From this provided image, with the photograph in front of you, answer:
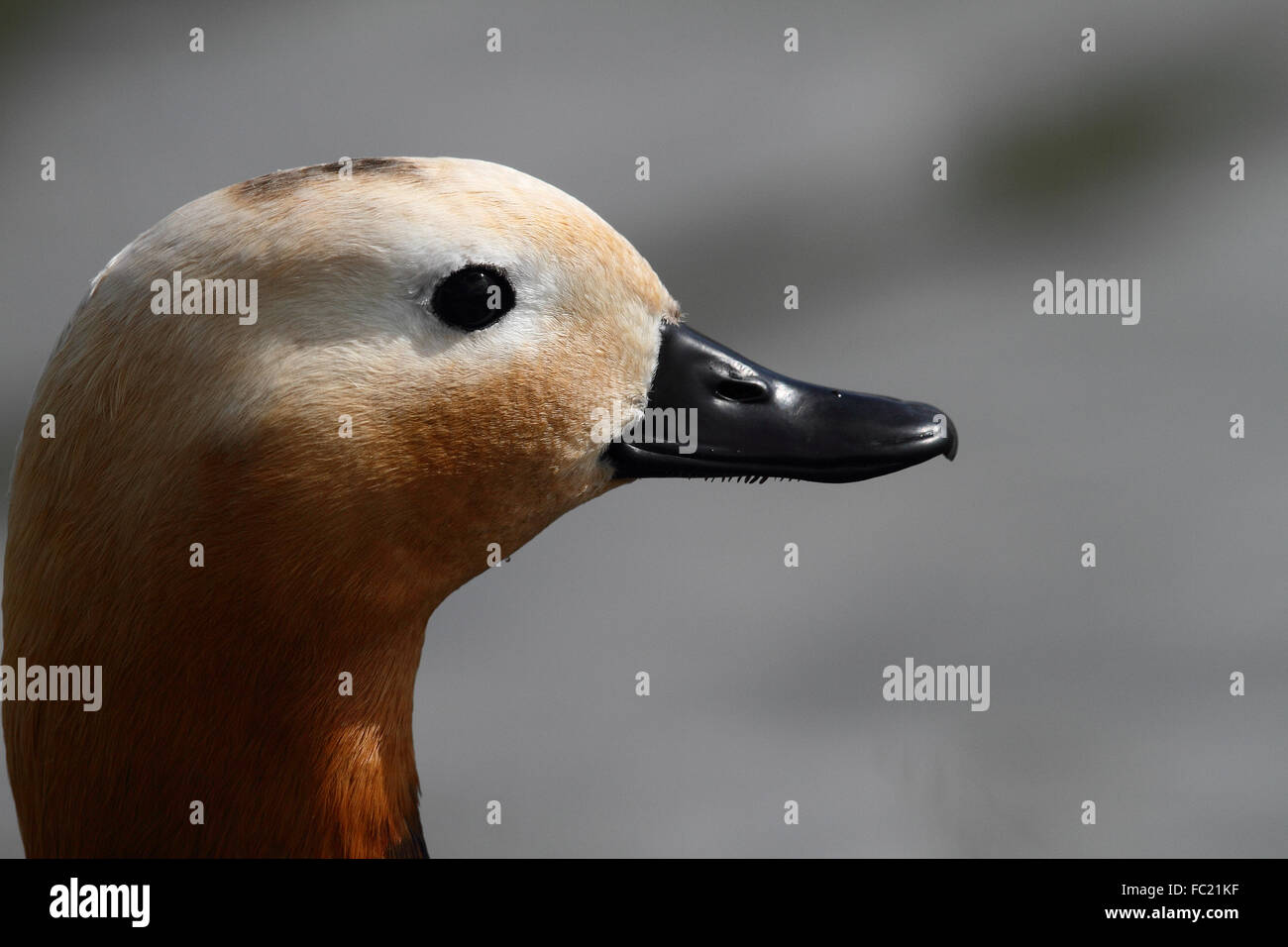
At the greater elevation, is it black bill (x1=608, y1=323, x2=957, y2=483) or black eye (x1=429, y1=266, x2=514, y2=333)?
black eye (x1=429, y1=266, x2=514, y2=333)

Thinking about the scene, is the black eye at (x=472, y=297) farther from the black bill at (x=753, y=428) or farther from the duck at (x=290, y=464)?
the black bill at (x=753, y=428)

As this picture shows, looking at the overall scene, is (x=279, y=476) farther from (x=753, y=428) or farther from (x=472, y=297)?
(x=753, y=428)

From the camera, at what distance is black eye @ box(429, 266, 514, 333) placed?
1440 millimetres

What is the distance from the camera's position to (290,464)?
1.40 meters

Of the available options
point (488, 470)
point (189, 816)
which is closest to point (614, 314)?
point (488, 470)

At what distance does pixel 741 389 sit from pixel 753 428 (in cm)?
5

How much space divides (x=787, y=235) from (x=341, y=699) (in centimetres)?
302

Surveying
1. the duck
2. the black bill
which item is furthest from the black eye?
the black bill

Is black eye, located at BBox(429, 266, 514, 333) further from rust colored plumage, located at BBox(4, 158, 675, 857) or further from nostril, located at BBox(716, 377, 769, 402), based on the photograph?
nostril, located at BBox(716, 377, 769, 402)

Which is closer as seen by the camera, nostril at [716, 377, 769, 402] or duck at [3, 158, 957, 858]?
duck at [3, 158, 957, 858]

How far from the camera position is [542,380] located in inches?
58.9

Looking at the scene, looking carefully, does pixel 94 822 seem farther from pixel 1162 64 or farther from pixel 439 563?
pixel 1162 64

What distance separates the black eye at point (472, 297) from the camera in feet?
4.73

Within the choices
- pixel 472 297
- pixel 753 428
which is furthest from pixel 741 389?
pixel 472 297
